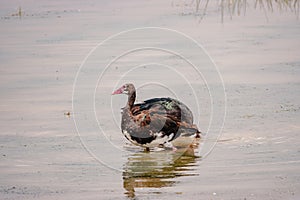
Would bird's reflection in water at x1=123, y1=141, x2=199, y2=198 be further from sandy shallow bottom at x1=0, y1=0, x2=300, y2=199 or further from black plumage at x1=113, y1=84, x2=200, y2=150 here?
black plumage at x1=113, y1=84, x2=200, y2=150

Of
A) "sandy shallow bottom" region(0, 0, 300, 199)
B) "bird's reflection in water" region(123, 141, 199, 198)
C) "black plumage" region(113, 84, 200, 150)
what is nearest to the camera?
"sandy shallow bottom" region(0, 0, 300, 199)

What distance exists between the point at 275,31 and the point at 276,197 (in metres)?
9.48

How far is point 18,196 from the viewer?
7508 mm

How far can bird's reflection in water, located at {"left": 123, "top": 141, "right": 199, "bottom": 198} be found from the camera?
7889 mm

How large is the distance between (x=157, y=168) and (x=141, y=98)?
121 inches

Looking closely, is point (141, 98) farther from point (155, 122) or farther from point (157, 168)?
point (157, 168)

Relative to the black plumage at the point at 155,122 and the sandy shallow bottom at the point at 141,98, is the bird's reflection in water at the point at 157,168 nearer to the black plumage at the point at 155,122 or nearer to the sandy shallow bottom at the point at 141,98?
the sandy shallow bottom at the point at 141,98

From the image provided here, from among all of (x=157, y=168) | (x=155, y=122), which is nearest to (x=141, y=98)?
(x=155, y=122)

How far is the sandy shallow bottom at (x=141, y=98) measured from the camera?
775 centimetres

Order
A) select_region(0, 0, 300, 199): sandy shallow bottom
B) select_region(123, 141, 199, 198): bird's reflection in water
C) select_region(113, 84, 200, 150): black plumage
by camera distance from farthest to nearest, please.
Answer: select_region(113, 84, 200, 150): black plumage < select_region(123, 141, 199, 198): bird's reflection in water < select_region(0, 0, 300, 199): sandy shallow bottom

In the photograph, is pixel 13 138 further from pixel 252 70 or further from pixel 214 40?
pixel 214 40

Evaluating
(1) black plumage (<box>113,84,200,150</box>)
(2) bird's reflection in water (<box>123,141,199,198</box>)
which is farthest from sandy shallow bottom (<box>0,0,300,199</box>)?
(1) black plumage (<box>113,84,200,150</box>)

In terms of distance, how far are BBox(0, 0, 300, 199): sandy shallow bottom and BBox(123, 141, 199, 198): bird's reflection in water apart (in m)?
0.01

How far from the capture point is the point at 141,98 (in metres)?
11.6
